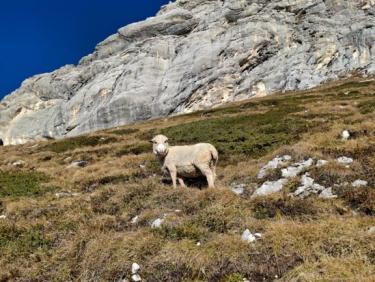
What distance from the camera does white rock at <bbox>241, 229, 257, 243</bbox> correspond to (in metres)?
10.4

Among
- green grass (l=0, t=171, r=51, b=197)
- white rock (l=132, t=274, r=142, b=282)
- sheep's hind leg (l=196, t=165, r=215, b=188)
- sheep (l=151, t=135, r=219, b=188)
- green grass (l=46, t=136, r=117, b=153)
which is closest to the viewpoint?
white rock (l=132, t=274, r=142, b=282)

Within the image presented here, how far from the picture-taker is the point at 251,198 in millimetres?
13570

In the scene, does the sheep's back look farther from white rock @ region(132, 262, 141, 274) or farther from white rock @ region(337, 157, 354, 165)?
white rock @ region(132, 262, 141, 274)

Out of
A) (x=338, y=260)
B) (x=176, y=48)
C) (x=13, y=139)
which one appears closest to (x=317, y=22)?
(x=176, y=48)

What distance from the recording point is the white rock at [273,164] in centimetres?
1605

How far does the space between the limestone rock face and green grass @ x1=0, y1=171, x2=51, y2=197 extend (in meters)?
66.6

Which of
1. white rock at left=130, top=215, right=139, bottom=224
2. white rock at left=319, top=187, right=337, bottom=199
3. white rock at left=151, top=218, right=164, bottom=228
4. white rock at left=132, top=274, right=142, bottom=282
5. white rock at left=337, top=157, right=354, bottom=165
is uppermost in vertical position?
white rock at left=151, top=218, right=164, bottom=228

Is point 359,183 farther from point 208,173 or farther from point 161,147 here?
point 161,147

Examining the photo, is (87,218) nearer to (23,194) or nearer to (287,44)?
(23,194)

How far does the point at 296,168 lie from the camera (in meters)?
15.6

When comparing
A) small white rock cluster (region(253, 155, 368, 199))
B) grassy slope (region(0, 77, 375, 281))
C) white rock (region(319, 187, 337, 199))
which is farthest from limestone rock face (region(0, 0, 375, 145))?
white rock (region(319, 187, 337, 199))

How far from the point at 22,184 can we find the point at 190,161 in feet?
28.1

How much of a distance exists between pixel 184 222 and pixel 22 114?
→ 127 m

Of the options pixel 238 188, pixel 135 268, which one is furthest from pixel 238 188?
pixel 135 268
